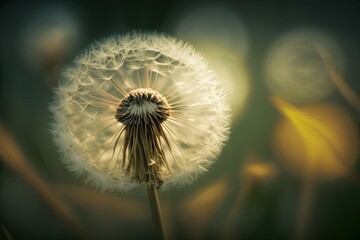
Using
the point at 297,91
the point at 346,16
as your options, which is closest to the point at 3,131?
the point at 297,91

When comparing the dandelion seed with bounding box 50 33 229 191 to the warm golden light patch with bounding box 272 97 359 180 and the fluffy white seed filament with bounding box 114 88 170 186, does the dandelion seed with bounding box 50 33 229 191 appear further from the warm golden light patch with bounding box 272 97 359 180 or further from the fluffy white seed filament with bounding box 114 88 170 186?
the warm golden light patch with bounding box 272 97 359 180

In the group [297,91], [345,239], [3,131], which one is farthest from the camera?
[297,91]

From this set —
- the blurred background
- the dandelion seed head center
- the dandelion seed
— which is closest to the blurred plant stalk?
the blurred background

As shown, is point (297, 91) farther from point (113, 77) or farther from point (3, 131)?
point (3, 131)

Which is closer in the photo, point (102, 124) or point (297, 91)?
point (102, 124)

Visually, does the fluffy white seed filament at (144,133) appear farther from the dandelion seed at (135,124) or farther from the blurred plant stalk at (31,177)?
the blurred plant stalk at (31,177)

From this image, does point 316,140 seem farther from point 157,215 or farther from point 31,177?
point 31,177
